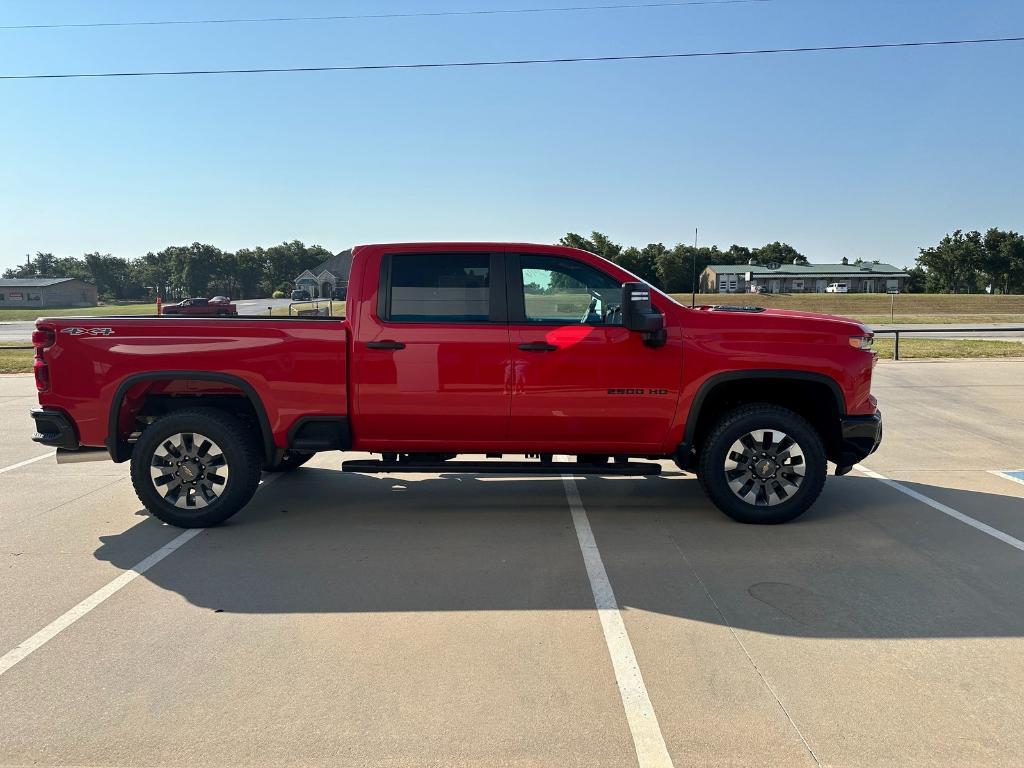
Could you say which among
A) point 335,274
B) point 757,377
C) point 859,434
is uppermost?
point 335,274

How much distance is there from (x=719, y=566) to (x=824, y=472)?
1350 mm

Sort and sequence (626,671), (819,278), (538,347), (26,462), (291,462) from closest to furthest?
(626,671) < (538,347) < (291,462) < (26,462) < (819,278)

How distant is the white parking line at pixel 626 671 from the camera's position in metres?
2.68

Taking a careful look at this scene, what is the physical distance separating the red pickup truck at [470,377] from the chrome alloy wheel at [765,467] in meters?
0.01

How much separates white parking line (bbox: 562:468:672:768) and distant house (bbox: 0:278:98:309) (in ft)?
353

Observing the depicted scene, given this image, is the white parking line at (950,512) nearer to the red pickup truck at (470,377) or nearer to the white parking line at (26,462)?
the red pickup truck at (470,377)

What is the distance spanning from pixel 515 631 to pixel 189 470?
9.79 feet

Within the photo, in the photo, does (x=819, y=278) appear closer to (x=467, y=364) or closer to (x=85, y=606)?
(x=467, y=364)

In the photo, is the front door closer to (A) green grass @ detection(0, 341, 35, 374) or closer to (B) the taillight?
(B) the taillight

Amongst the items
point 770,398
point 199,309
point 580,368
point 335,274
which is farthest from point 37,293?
point 770,398

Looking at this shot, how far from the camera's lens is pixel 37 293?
9475 centimetres

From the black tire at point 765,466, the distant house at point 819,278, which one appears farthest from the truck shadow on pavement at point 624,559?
the distant house at point 819,278

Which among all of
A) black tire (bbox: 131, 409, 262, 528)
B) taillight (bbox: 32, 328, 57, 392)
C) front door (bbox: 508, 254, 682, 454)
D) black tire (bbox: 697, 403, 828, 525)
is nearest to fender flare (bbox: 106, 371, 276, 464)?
black tire (bbox: 131, 409, 262, 528)

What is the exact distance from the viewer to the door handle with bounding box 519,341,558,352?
5.12 metres
